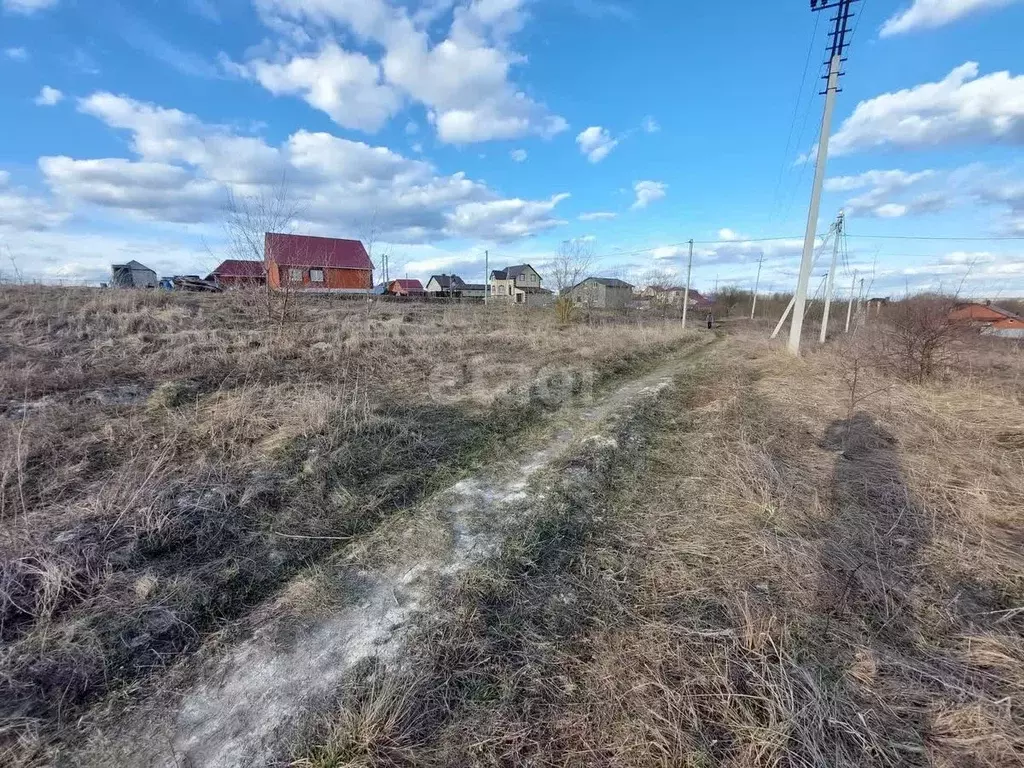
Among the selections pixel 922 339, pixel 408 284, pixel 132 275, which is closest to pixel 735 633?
pixel 922 339

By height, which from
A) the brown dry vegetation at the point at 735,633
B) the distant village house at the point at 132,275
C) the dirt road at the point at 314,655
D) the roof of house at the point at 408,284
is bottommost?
the dirt road at the point at 314,655

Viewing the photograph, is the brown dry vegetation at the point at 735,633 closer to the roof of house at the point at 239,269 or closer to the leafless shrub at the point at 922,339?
the leafless shrub at the point at 922,339

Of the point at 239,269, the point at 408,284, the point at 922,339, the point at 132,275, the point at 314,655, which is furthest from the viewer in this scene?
the point at 408,284

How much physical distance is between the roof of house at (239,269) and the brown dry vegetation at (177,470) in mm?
1593

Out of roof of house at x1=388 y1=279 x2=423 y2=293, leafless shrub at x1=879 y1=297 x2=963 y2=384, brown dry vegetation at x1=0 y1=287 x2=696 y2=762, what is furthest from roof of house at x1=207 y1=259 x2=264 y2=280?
roof of house at x1=388 y1=279 x2=423 y2=293

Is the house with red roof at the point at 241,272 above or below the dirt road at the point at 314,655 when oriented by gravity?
above

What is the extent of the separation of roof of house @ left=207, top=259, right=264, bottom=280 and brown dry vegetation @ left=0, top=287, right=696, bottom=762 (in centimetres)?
159

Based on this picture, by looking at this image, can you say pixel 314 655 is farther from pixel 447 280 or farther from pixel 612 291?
pixel 447 280

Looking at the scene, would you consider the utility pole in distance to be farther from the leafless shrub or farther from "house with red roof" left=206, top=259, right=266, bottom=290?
"house with red roof" left=206, top=259, right=266, bottom=290

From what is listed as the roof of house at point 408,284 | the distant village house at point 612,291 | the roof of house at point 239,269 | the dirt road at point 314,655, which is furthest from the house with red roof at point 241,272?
the roof of house at point 408,284

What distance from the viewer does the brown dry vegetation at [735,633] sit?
1.65 meters

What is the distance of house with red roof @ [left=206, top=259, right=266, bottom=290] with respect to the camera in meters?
9.80

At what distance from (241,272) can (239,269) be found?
0.27 ft

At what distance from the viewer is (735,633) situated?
2111mm
